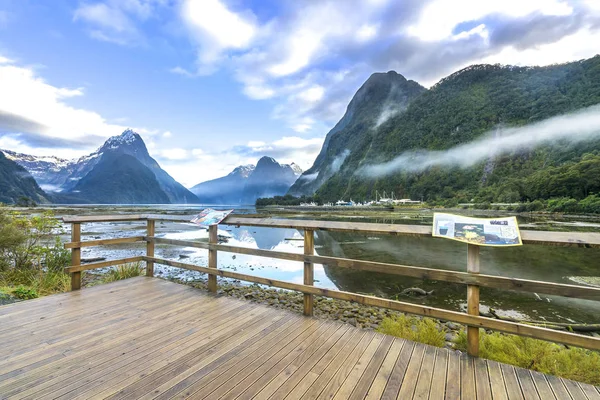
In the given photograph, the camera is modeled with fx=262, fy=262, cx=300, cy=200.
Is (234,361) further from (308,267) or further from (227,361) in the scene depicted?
(308,267)

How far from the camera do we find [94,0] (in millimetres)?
10109

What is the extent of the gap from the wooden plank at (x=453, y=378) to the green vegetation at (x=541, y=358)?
43.2 inches

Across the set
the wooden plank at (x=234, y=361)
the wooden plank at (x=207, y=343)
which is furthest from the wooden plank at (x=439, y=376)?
the wooden plank at (x=207, y=343)

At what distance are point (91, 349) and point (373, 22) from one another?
2751 cm

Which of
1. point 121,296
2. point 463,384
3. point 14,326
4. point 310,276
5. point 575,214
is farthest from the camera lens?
point 575,214

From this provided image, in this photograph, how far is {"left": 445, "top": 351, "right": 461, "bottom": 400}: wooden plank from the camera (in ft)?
6.38

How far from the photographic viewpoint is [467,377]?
2.18 metres

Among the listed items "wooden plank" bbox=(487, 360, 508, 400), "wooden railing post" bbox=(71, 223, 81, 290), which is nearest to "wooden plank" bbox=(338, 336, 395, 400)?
"wooden plank" bbox=(487, 360, 508, 400)

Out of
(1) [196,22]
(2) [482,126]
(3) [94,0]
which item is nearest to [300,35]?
(1) [196,22]

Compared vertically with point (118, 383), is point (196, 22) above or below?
above

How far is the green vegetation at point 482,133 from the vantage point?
58.9 metres

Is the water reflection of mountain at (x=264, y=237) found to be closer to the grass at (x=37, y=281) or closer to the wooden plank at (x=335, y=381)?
the grass at (x=37, y=281)

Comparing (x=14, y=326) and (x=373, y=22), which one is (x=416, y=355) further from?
(x=373, y=22)

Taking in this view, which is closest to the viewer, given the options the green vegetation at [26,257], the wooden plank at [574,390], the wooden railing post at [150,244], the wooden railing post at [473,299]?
the wooden plank at [574,390]
